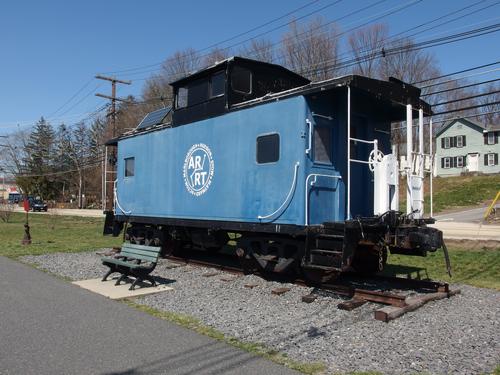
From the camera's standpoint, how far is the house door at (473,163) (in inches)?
1938

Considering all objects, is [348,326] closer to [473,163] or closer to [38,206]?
[473,163]

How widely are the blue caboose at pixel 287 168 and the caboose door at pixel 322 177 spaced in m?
0.02

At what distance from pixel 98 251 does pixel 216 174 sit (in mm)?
6385

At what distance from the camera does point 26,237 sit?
52.6 feet

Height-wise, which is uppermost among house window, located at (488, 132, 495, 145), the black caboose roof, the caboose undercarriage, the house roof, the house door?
the house roof

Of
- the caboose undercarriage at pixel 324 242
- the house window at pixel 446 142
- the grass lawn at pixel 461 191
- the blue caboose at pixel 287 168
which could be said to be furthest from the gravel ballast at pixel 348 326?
the house window at pixel 446 142

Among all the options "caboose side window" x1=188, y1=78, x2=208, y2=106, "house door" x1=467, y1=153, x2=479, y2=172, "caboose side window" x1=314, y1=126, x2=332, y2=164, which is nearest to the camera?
"caboose side window" x1=314, y1=126, x2=332, y2=164

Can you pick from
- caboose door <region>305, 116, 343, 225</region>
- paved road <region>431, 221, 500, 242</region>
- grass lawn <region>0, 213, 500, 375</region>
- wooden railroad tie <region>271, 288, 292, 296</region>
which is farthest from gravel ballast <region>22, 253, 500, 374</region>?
paved road <region>431, 221, 500, 242</region>

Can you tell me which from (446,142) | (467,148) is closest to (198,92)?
(467,148)

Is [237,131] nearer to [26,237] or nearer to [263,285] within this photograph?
[263,285]

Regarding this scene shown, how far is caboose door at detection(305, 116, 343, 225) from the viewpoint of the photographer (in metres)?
7.56

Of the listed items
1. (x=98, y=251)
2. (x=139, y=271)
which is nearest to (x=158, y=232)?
(x=98, y=251)

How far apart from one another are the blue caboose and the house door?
44807 millimetres

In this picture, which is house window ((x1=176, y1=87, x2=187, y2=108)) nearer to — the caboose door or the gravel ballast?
the caboose door
